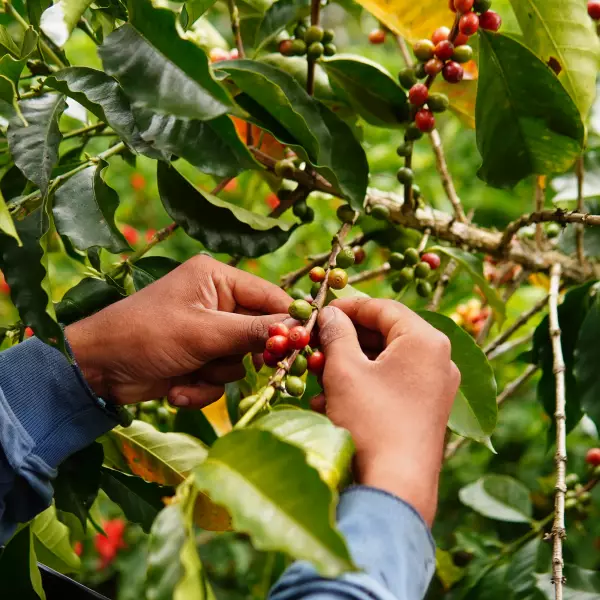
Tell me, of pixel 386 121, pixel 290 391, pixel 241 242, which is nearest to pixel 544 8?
pixel 386 121

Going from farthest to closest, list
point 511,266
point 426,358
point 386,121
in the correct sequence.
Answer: point 511,266
point 386,121
point 426,358

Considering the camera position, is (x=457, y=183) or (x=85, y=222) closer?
(x=85, y=222)

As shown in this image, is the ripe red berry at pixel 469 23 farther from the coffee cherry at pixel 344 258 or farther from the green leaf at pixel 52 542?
the green leaf at pixel 52 542

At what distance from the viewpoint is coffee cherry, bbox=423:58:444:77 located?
3.56ft

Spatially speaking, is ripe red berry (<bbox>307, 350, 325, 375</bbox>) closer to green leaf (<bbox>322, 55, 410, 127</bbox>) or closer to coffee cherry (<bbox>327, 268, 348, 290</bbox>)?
coffee cherry (<bbox>327, 268, 348, 290</bbox>)

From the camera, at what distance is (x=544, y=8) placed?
3.43ft

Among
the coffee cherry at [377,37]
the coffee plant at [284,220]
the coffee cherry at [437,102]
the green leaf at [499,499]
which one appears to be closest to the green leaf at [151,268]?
the coffee plant at [284,220]

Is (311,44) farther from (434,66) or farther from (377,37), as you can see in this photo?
(377,37)

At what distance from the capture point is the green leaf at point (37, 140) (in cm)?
84

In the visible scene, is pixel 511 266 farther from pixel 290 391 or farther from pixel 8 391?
pixel 8 391

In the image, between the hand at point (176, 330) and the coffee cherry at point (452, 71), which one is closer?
the hand at point (176, 330)

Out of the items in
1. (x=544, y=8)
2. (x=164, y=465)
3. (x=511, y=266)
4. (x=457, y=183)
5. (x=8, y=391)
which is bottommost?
(x=457, y=183)

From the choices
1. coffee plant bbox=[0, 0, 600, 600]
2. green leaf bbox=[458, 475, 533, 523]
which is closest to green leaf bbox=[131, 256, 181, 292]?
coffee plant bbox=[0, 0, 600, 600]

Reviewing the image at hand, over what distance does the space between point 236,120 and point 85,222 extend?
532mm
